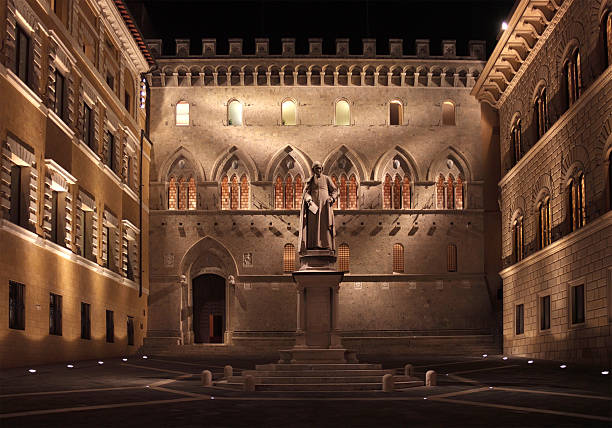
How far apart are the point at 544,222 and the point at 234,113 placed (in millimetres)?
20774

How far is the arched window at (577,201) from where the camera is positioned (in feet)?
106

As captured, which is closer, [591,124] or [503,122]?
[591,124]

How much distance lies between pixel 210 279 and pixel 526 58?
76.9 feet

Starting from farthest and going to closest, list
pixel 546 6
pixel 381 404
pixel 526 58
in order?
pixel 526 58 < pixel 546 6 < pixel 381 404

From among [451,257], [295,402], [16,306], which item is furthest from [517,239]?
[295,402]

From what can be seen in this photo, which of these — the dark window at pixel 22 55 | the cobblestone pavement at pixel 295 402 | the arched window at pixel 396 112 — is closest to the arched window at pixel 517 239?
the arched window at pixel 396 112

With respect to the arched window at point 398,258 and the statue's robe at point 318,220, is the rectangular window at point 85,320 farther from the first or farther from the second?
the arched window at point 398,258

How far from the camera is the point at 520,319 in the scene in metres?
41.5

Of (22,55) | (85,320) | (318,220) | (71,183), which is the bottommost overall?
(85,320)

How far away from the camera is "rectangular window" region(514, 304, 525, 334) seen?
4081cm

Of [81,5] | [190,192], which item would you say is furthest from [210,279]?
[81,5]

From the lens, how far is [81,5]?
37562 mm

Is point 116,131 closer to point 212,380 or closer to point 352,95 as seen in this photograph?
point 352,95

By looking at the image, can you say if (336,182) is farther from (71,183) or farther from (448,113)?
(71,183)
